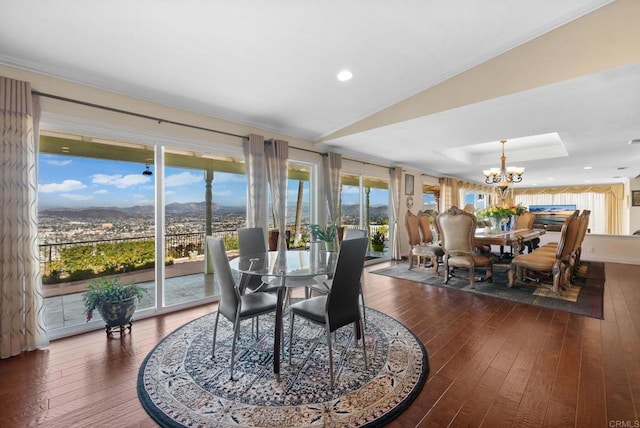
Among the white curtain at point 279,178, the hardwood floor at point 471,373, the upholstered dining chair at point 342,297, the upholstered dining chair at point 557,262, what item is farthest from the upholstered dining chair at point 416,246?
the upholstered dining chair at point 342,297

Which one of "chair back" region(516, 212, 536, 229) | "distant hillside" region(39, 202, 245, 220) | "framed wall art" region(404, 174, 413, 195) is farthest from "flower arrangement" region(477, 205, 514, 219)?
"distant hillside" region(39, 202, 245, 220)

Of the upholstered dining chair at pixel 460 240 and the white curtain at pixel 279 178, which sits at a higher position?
the white curtain at pixel 279 178

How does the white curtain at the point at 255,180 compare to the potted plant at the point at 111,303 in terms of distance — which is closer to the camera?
the potted plant at the point at 111,303

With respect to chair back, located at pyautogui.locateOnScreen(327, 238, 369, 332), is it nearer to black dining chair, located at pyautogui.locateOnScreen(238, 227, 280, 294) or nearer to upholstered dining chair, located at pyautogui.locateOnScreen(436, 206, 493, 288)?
black dining chair, located at pyautogui.locateOnScreen(238, 227, 280, 294)

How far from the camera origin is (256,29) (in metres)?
2.29

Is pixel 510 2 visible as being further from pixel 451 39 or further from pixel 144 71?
pixel 144 71

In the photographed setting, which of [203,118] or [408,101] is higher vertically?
[408,101]

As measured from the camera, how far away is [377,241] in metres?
6.80

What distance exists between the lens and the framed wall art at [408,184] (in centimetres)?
728

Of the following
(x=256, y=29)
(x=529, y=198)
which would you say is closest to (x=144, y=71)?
(x=256, y=29)

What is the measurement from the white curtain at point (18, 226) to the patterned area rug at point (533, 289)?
470 centimetres

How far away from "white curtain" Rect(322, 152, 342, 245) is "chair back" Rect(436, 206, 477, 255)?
1835mm

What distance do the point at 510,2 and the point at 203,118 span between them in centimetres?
340

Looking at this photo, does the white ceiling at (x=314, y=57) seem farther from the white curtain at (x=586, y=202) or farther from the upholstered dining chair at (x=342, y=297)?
the white curtain at (x=586, y=202)
